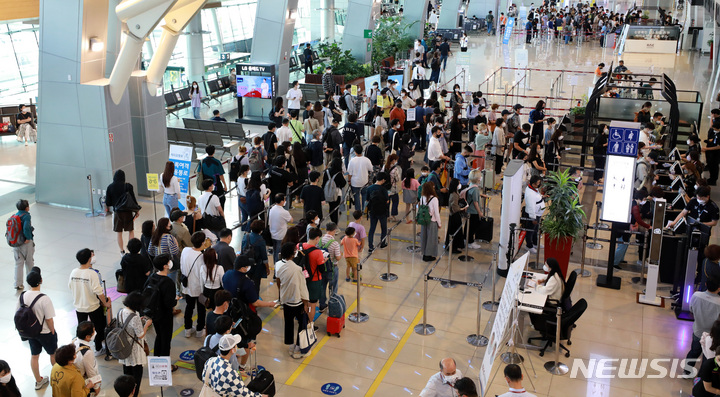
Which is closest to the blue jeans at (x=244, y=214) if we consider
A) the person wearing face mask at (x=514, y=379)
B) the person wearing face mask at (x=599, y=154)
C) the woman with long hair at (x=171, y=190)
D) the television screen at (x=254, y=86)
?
the woman with long hair at (x=171, y=190)

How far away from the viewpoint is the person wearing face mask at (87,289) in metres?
8.28

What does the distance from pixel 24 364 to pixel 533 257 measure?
27.2 ft

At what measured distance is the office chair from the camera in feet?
29.6

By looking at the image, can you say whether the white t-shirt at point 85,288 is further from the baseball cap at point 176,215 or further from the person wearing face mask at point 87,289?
the baseball cap at point 176,215

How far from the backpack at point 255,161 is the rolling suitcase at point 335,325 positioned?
5.14 m

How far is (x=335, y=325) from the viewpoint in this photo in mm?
9625

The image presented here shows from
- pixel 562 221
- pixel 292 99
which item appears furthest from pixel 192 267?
pixel 292 99

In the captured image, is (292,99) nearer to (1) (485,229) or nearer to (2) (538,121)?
(2) (538,121)

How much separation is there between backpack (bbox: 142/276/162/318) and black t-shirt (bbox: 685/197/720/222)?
8.11m

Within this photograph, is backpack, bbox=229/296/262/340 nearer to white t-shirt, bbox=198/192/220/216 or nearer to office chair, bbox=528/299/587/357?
white t-shirt, bbox=198/192/220/216

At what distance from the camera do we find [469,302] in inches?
424

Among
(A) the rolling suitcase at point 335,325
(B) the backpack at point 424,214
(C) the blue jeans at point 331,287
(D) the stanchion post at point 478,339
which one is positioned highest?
(B) the backpack at point 424,214

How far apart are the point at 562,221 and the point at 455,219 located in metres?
1.92

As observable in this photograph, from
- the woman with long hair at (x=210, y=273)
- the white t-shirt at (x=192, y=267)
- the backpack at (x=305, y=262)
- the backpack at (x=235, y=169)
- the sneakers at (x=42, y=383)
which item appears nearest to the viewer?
the sneakers at (x=42, y=383)
